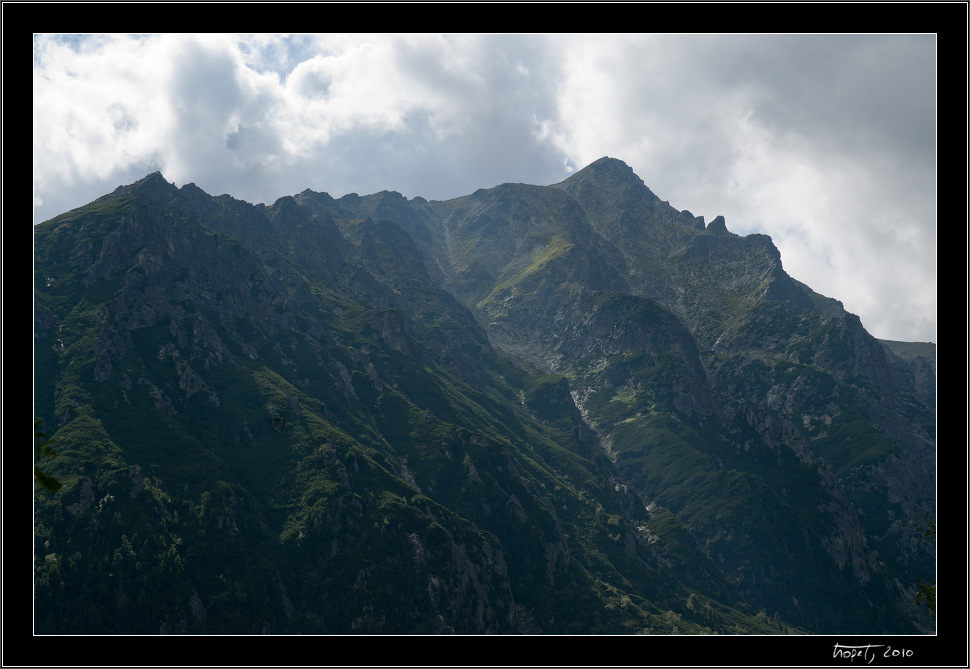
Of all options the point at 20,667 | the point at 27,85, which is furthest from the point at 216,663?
the point at 27,85

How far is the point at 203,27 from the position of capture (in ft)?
129

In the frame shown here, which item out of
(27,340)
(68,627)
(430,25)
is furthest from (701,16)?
(68,627)

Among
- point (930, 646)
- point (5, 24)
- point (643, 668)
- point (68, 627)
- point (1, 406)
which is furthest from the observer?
point (68, 627)

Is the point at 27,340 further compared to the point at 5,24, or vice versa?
the point at 5,24

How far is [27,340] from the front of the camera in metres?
34.8

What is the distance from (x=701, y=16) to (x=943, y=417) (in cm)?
3445

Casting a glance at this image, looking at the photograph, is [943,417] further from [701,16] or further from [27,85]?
[27,85]

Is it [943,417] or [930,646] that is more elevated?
[943,417]

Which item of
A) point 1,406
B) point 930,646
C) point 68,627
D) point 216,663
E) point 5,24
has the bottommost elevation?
point 68,627

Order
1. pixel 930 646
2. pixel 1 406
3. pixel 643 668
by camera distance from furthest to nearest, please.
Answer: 1. pixel 930 646
2. pixel 643 668
3. pixel 1 406

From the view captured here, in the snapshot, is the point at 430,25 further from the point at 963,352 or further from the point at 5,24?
the point at 963,352
